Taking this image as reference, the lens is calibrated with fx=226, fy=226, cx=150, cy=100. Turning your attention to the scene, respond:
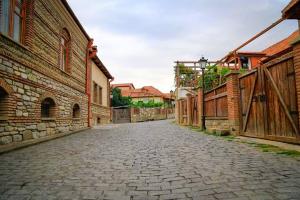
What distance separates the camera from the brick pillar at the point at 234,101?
7777mm

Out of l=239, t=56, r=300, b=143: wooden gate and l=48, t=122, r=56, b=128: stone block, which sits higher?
l=239, t=56, r=300, b=143: wooden gate

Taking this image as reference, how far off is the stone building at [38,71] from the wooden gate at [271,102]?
683cm

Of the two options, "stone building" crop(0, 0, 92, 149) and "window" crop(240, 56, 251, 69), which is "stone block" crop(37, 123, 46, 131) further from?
"window" crop(240, 56, 251, 69)

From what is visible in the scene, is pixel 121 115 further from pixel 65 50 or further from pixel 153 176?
pixel 153 176

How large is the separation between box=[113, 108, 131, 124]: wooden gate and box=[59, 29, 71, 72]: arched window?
53.8 ft

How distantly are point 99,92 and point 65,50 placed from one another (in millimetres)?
8817

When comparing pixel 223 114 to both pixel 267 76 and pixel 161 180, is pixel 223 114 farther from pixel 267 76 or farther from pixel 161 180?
Answer: pixel 161 180

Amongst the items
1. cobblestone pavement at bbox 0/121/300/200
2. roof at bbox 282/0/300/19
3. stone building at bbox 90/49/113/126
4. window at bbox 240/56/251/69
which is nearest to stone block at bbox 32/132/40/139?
cobblestone pavement at bbox 0/121/300/200

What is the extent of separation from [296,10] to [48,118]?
828 centimetres

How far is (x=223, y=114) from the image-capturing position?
9.11 m

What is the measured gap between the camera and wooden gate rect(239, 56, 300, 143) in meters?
5.21

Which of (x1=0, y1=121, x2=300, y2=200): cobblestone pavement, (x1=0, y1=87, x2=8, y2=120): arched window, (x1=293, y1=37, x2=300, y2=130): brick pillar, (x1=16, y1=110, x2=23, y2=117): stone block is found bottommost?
(x1=0, y1=121, x2=300, y2=200): cobblestone pavement

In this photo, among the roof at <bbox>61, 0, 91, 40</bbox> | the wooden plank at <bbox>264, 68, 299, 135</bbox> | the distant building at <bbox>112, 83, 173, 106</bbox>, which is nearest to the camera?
the wooden plank at <bbox>264, 68, 299, 135</bbox>

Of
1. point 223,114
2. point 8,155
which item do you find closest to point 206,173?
point 8,155
